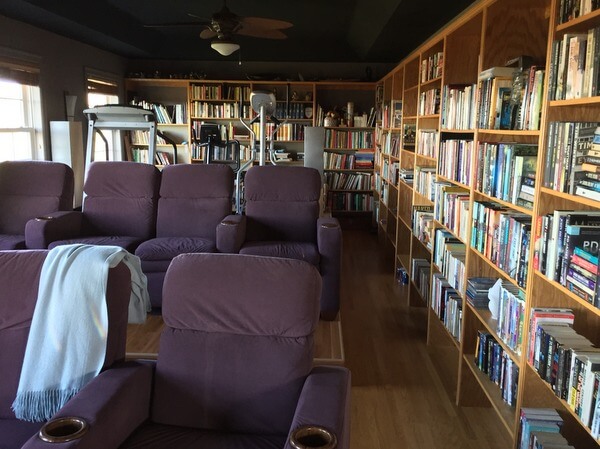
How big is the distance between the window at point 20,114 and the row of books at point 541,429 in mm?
4503

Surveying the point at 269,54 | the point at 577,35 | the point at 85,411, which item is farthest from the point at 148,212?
the point at 269,54

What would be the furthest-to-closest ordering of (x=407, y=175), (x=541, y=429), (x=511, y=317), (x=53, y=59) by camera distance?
(x=53, y=59) < (x=407, y=175) < (x=511, y=317) < (x=541, y=429)

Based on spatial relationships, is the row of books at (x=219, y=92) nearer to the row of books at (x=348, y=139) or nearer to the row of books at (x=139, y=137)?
the row of books at (x=139, y=137)

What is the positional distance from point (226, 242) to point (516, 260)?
205cm

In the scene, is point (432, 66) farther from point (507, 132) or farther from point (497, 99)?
point (507, 132)

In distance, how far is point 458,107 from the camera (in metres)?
2.96

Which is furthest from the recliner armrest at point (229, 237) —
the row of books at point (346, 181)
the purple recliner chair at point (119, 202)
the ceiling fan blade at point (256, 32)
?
the row of books at point (346, 181)

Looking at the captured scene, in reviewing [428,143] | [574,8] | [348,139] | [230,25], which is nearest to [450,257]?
[428,143]

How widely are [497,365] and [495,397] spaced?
0.14 meters

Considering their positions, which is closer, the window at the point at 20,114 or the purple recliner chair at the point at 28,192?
the purple recliner chair at the point at 28,192

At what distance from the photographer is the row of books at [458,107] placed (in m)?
2.74

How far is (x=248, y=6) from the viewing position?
17.4 feet

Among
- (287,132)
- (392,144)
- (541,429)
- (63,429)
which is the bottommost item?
(541,429)

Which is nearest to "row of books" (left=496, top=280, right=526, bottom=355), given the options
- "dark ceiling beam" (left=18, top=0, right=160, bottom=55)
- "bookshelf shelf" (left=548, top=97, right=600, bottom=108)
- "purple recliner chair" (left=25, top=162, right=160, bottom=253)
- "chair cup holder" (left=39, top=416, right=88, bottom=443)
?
"bookshelf shelf" (left=548, top=97, right=600, bottom=108)
